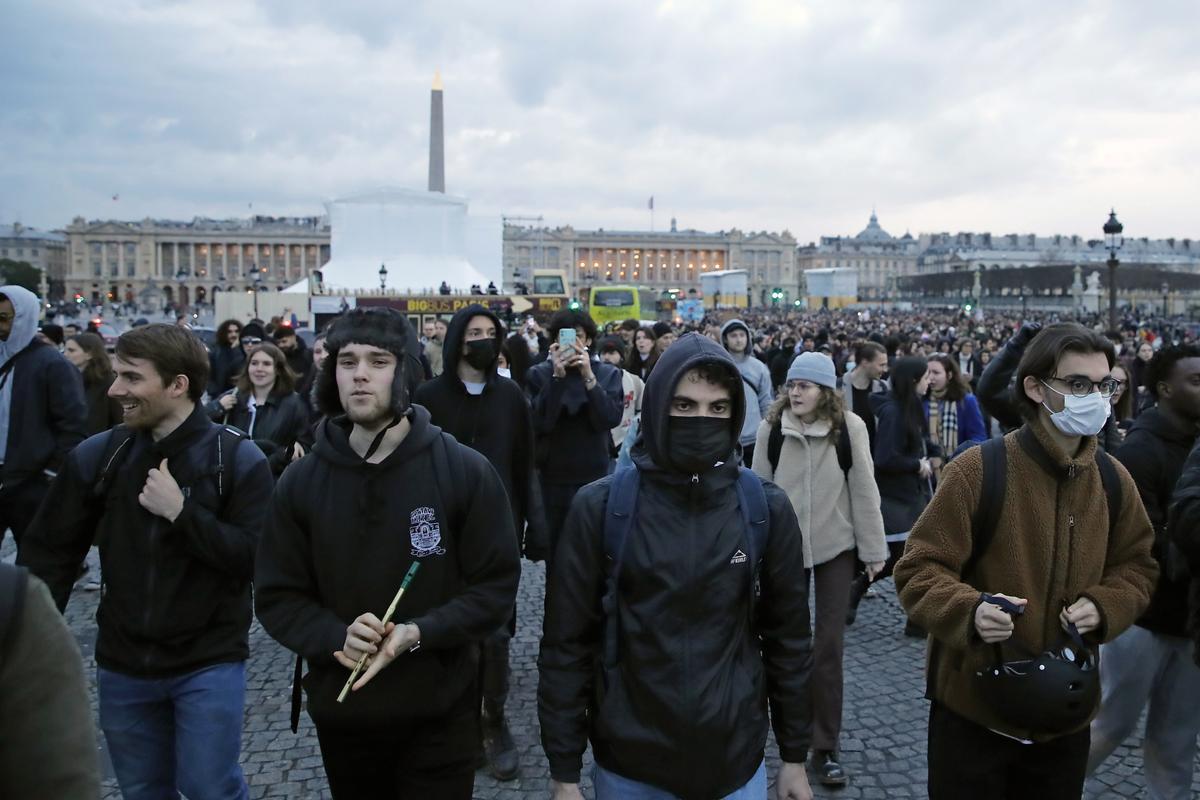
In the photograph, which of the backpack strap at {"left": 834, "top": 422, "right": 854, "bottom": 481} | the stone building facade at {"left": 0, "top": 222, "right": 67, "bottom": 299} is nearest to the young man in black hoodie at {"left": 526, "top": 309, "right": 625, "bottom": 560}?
the backpack strap at {"left": 834, "top": 422, "right": 854, "bottom": 481}

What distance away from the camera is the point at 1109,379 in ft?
8.29

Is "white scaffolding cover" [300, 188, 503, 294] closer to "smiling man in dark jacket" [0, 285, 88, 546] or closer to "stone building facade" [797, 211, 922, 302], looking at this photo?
"smiling man in dark jacket" [0, 285, 88, 546]

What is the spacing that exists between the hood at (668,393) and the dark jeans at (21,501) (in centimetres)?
348

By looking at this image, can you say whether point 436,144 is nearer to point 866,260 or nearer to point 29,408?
point 29,408

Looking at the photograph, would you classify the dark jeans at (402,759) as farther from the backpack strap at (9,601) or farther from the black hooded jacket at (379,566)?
the backpack strap at (9,601)

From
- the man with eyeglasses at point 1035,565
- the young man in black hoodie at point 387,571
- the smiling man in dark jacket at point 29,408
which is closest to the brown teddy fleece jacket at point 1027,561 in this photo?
the man with eyeglasses at point 1035,565

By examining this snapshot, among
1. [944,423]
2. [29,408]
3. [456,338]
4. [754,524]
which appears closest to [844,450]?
[456,338]

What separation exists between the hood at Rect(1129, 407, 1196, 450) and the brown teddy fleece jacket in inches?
36.5

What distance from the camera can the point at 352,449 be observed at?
7.66ft

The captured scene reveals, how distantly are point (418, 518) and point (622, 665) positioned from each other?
62cm

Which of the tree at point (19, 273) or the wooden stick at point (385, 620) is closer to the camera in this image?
the wooden stick at point (385, 620)

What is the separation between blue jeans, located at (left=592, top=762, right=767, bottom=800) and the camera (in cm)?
215

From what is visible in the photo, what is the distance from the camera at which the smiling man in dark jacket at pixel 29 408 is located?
426 cm

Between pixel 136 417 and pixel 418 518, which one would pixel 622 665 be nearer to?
pixel 418 518
